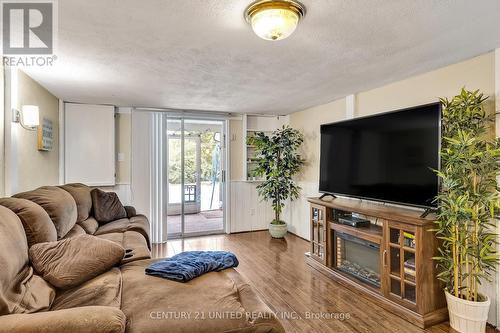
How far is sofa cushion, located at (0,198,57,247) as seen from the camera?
5.97 ft

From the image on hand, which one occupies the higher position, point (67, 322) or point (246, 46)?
point (246, 46)

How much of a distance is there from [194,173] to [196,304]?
3.91 meters

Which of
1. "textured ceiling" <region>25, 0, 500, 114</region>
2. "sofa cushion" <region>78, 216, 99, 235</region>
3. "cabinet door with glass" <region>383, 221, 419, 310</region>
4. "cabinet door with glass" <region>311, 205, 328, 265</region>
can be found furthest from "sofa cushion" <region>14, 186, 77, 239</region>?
"cabinet door with glass" <region>383, 221, 419, 310</region>

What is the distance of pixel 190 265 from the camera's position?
6.39 ft

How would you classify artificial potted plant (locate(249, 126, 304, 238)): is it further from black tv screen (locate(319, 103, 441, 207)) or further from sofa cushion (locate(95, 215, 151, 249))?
sofa cushion (locate(95, 215, 151, 249))

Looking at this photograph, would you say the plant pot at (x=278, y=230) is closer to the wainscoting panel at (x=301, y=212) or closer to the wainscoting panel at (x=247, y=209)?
the wainscoting panel at (x=301, y=212)

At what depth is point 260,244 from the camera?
4496 mm

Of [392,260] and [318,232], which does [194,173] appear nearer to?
[318,232]

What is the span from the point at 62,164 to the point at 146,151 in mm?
1189

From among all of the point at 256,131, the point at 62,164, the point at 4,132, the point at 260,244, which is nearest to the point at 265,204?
the point at 260,244

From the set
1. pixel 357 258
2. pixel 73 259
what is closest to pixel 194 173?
pixel 357 258

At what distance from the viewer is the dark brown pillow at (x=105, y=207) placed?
138 inches

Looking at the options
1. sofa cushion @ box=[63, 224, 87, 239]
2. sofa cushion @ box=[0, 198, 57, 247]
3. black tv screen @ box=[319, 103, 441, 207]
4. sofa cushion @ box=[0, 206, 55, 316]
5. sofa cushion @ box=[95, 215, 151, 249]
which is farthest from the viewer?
sofa cushion @ box=[95, 215, 151, 249]

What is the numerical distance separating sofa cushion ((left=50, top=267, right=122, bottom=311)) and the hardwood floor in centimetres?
138
